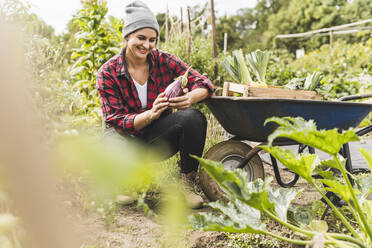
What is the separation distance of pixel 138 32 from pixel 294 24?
2278cm

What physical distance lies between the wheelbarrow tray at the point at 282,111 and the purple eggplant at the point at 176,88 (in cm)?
22

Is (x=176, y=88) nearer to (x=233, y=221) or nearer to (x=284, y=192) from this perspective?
(x=284, y=192)

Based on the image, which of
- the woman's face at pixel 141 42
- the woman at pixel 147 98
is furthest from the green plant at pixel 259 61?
the woman's face at pixel 141 42

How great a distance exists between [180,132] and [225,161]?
1.09ft

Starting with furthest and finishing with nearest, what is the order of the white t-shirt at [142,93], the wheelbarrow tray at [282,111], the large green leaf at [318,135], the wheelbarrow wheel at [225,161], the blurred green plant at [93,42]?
the blurred green plant at [93,42] → the white t-shirt at [142,93] → the wheelbarrow wheel at [225,161] → the wheelbarrow tray at [282,111] → the large green leaf at [318,135]

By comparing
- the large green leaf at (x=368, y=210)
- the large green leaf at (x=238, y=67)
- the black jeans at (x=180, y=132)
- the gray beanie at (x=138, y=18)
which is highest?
the gray beanie at (x=138, y=18)

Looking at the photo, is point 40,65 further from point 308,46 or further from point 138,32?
point 308,46

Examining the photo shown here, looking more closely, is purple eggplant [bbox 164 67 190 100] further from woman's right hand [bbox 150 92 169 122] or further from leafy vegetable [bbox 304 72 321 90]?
leafy vegetable [bbox 304 72 321 90]

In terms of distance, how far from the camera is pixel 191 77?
2172 millimetres

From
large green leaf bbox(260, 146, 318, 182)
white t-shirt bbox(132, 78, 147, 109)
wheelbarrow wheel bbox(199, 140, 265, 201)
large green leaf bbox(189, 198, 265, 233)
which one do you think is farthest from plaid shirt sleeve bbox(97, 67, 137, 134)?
large green leaf bbox(260, 146, 318, 182)

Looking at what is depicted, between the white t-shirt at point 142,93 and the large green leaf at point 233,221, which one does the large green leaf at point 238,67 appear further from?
the large green leaf at point 233,221

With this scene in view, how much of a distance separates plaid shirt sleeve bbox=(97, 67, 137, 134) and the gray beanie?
0.95 feet

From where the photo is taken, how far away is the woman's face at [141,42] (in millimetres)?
2016

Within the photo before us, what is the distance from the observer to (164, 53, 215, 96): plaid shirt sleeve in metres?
2.12
